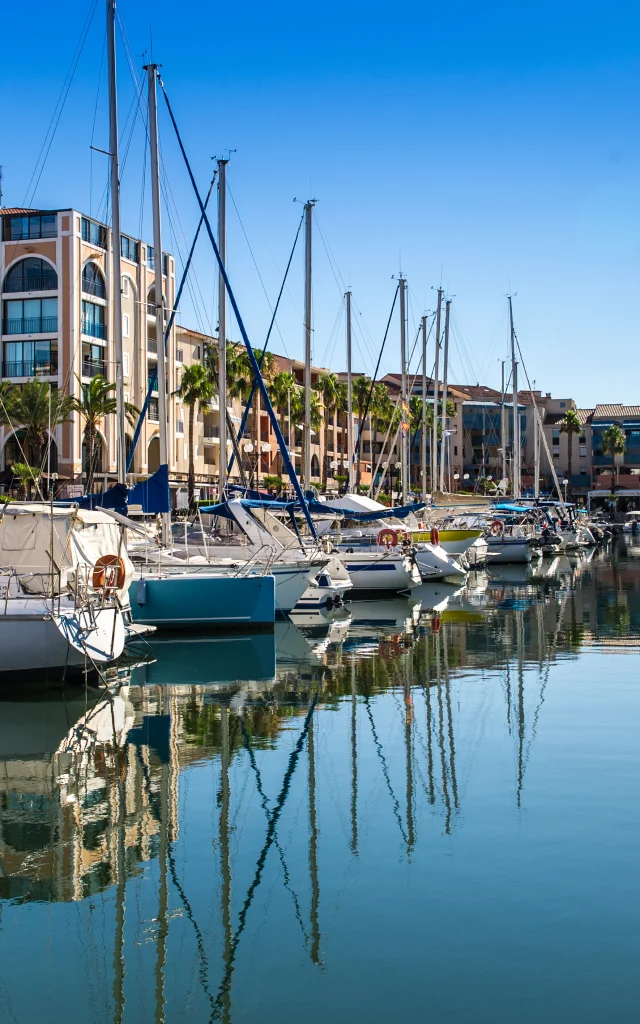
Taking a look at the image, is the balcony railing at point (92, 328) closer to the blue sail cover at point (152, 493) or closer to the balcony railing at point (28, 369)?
the balcony railing at point (28, 369)

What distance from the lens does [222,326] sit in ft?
117

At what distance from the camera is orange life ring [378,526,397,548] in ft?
133

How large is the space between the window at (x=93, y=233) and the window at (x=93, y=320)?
3498mm

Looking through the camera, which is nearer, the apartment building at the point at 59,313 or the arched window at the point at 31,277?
the apartment building at the point at 59,313

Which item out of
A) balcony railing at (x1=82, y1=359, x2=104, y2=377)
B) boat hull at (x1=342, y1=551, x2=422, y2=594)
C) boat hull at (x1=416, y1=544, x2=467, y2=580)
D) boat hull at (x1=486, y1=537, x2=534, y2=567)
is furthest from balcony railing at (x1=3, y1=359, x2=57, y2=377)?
boat hull at (x1=342, y1=551, x2=422, y2=594)

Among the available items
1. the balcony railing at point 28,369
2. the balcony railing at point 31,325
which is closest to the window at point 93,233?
the balcony railing at point 31,325

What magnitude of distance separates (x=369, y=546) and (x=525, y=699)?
2148 cm

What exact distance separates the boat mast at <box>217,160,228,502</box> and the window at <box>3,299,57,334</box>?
27.5 meters

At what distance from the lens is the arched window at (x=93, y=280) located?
206 feet

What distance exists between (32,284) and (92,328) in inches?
163

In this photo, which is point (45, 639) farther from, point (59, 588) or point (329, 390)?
point (329, 390)

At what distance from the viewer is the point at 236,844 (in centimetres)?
1155

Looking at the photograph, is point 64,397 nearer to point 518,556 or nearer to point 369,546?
point 369,546

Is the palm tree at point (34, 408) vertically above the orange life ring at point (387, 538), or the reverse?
the palm tree at point (34, 408)
